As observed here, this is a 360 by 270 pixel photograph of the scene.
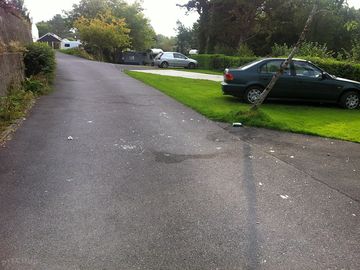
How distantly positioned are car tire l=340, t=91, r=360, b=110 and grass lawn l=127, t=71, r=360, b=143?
30 cm

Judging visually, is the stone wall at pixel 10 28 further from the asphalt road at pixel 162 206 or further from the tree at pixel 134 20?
the tree at pixel 134 20

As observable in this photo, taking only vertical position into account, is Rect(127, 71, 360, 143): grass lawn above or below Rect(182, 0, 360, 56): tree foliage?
below

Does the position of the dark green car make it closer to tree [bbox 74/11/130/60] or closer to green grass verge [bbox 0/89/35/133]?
green grass verge [bbox 0/89/35/133]

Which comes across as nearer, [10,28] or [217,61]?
[10,28]

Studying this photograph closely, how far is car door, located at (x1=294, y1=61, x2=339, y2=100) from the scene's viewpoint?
14.0m

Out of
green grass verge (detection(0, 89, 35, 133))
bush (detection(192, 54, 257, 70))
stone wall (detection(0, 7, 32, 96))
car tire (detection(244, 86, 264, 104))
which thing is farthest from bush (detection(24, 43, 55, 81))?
bush (detection(192, 54, 257, 70))

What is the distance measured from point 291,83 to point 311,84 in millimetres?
657

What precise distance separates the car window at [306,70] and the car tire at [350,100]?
1233 mm

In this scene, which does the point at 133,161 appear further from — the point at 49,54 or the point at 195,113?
the point at 49,54

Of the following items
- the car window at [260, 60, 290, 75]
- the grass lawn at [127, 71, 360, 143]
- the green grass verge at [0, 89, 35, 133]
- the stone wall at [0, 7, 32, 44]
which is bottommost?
the grass lawn at [127, 71, 360, 143]

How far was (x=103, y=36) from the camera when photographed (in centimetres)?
5097

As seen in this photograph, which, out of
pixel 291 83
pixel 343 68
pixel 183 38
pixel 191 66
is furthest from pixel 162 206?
pixel 183 38

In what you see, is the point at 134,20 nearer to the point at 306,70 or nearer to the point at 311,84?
the point at 306,70

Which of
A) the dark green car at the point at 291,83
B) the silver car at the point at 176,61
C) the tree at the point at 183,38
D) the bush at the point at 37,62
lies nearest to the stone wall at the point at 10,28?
the bush at the point at 37,62
